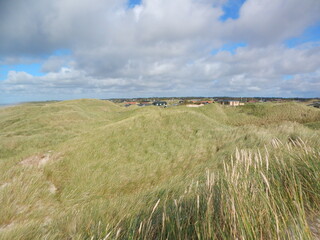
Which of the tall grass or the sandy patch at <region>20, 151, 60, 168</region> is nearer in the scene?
the tall grass

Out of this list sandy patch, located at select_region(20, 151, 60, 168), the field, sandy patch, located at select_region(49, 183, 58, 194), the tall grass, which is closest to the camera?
the tall grass

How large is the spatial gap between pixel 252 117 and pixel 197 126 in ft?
51.2

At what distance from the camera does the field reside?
191 centimetres

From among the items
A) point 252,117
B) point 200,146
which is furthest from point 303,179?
point 252,117

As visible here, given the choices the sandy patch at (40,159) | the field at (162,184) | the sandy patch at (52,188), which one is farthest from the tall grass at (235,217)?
the sandy patch at (40,159)

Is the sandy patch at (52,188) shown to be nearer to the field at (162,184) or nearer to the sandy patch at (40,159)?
the field at (162,184)

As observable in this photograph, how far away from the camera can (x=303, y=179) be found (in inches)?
110

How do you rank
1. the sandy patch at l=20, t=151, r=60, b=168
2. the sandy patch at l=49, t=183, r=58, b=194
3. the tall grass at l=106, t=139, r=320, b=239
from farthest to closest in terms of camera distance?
1. the sandy patch at l=20, t=151, r=60, b=168
2. the sandy patch at l=49, t=183, r=58, b=194
3. the tall grass at l=106, t=139, r=320, b=239

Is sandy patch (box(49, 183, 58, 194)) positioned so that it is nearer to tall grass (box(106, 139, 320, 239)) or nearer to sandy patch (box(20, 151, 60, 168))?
sandy patch (box(20, 151, 60, 168))

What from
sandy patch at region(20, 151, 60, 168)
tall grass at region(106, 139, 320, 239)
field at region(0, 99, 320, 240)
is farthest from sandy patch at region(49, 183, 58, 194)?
tall grass at region(106, 139, 320, 239)

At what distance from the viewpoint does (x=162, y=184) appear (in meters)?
4.58

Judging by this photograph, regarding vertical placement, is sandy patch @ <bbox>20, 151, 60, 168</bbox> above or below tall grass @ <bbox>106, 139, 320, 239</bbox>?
below

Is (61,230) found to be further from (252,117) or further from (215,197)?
(252,117)

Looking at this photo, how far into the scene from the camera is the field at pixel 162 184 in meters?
1.91
